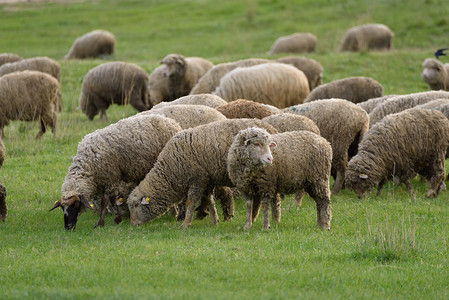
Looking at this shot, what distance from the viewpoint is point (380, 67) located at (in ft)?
80.9

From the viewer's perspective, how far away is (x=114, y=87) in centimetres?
1969

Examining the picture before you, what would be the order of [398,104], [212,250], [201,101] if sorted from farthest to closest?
[398,104], [201,101], [212,250]

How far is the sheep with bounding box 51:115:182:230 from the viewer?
10.2 metres

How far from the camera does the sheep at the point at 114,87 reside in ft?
64.3

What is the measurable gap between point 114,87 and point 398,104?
9164 mm

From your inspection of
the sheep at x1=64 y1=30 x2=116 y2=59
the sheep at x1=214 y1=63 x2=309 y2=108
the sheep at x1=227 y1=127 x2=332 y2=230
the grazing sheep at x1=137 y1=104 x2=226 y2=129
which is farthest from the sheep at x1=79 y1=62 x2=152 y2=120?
the sheep at x1=64 y1=30 x2=116 y2=59

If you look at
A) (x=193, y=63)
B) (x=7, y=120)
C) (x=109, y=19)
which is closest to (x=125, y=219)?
(x=7, y=120)

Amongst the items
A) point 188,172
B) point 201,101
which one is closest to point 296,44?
point 201,101

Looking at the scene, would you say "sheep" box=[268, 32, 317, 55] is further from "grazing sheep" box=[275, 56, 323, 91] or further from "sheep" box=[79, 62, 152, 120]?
"sheep" box=[79, 62, 152, 120]

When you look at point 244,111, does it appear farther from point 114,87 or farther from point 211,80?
point 114,87

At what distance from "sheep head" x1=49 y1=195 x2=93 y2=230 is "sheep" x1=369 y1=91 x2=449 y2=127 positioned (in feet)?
21.4

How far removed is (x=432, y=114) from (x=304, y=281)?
19.1 ft

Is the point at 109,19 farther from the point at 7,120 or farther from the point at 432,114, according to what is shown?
the point at 432,114

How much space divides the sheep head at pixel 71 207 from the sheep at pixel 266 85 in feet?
24.1
